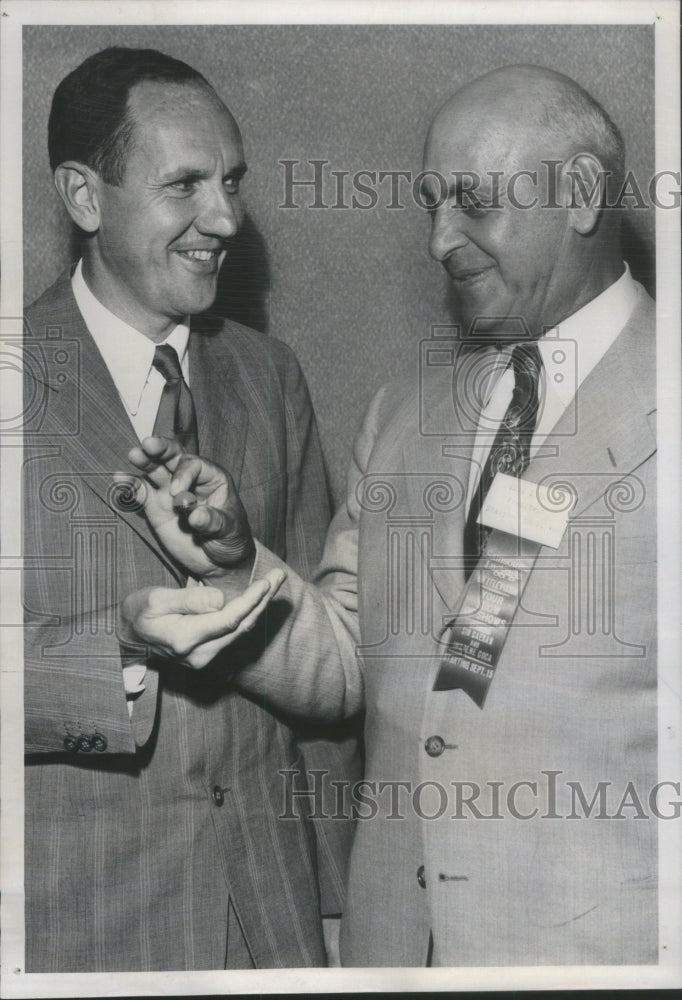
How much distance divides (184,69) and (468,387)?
97 cm

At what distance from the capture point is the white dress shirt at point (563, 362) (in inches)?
97.7

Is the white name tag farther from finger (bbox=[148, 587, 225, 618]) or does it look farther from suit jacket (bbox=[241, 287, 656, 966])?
finger (bbox=[148, 587, 225, 618])

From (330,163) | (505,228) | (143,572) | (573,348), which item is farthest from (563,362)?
(143,572)

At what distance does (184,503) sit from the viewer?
7.93 feet

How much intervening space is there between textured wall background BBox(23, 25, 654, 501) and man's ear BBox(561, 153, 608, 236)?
0.10m

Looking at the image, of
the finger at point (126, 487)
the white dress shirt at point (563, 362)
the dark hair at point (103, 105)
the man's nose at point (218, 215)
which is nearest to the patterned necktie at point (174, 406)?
the finger at point (126, 487)

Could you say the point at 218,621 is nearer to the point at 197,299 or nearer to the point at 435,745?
the point at 435,745

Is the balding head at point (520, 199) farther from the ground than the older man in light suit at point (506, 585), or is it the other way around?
the balding head at point (520, 199)

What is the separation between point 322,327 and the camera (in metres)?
2.53

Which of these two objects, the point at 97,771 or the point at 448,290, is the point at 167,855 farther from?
the point at 448,290

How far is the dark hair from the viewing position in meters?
2.46

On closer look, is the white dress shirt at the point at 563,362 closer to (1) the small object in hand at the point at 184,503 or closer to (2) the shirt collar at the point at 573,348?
(2) the shirt collar at the point at 573,348

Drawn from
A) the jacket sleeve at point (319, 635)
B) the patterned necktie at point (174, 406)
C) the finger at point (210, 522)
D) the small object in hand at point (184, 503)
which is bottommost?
the jacket sleeve at point (319, 635)

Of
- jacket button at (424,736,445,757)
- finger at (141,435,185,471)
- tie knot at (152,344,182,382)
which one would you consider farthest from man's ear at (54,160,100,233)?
jacket button at (424,736,445,757)
